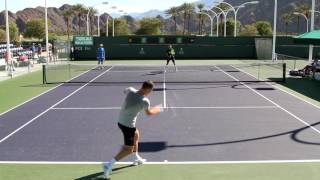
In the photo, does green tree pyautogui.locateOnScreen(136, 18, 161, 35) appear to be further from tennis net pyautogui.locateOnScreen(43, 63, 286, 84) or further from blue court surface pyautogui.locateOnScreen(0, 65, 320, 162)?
blue court surface pyautogui.locateOnScreen(0, 65, 320, 162)

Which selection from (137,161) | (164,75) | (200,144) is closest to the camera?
(137,161)

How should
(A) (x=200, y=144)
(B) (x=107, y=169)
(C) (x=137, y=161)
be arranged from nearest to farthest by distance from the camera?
(B) (x=107, y=169), (C) (x=137, y=161), (A) (x=200, y=144)

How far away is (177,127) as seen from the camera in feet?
48.5

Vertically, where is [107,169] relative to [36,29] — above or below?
below

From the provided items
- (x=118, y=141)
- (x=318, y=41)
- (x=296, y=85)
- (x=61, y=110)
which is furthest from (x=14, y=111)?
(x=318, y=41)

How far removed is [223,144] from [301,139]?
2.20 metres

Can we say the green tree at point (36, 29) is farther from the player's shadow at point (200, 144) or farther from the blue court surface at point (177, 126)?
the player's shadow at point (200, 144)

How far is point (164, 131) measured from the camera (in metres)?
14.3

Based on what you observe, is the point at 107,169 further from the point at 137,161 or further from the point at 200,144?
the point at 200,144

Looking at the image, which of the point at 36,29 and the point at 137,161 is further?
the point at 36,29

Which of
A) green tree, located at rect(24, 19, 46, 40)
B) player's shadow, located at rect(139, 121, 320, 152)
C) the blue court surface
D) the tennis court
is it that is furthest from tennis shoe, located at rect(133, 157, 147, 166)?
green tree, located at rect(24, 19, 46, 40)

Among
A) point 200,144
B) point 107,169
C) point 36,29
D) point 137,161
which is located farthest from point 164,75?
point 36,29

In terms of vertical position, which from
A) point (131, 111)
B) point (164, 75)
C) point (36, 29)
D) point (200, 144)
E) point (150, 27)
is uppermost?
point (150, 27)

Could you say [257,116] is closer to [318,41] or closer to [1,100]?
[1,100]
